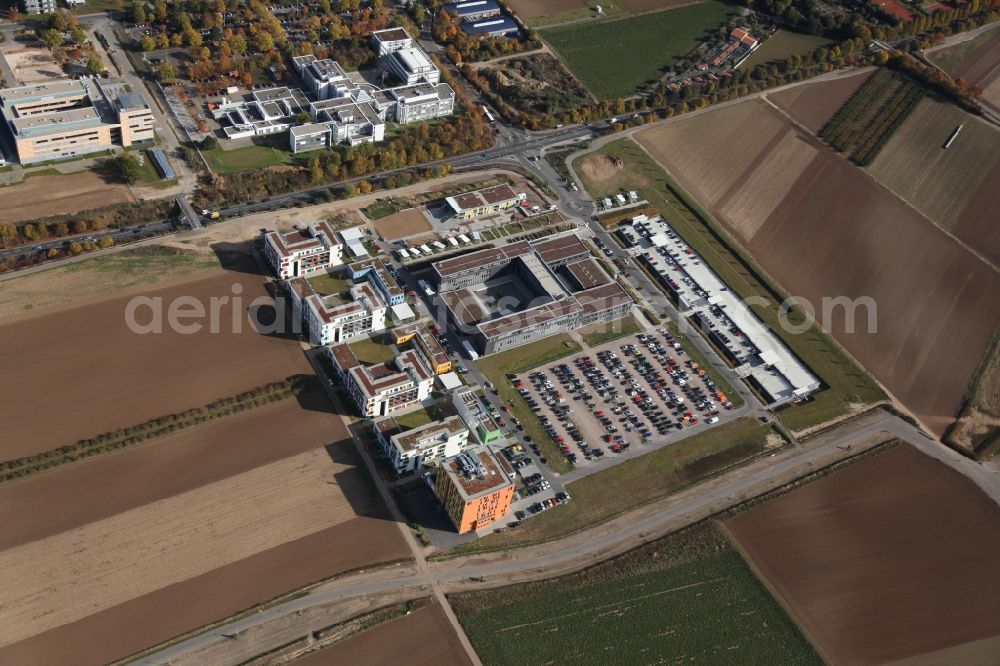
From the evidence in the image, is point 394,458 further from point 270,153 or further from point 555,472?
point 270,153

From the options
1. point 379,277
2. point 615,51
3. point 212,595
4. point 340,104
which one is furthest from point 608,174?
point 212,595

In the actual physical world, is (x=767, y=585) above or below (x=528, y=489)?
above

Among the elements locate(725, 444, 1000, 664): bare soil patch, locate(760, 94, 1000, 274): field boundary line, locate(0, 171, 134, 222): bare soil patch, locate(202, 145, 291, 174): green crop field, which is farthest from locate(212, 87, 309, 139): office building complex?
locate(725, 444, 1000, 664): bare soil patch

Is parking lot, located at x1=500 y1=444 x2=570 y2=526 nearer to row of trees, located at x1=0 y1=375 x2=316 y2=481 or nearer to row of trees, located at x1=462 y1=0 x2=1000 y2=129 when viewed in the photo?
row of trees, located at x1=0 y1=375 x2=316 y2=481

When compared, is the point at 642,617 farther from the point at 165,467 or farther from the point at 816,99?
the point at 816,99

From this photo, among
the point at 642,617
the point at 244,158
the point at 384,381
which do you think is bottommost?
the point at 642,617

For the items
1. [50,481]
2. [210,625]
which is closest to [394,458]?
[210,625]

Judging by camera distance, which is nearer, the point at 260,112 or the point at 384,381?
the point at 384,381
